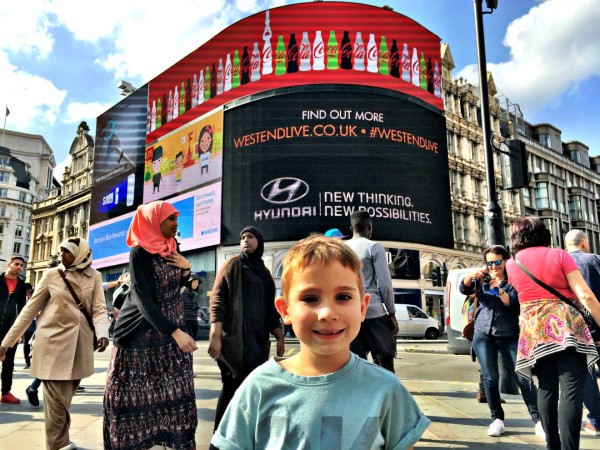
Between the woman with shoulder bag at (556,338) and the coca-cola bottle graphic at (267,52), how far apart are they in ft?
90.0

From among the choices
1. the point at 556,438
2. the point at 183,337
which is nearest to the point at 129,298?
the point at 183,337

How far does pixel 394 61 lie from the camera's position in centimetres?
2897

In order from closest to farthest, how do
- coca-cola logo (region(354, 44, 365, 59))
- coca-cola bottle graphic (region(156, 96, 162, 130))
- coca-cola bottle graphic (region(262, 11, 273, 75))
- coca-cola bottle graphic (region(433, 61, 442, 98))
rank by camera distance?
1. coca-cola logo (region(354, 44, 365, 59))
2. coca-cola bottle graphic (region(262, 11, 273, 75))
3. coca-cola bottle graphic (region(433, 61, 442, 98))
4. coca-cola bottle graphic (region(156, 96, 162, 130))

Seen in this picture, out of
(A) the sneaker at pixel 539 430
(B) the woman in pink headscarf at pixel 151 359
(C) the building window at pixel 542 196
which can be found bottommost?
(A) the sneaker at pixel 539 430

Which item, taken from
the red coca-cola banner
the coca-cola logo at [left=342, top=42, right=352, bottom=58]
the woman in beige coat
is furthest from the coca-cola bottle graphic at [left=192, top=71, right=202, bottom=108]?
the woman in beige coat

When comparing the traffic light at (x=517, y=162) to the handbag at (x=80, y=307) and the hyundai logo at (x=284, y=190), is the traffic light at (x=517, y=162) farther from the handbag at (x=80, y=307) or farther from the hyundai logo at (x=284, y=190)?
the hyundai logo at (x=284, y=190)

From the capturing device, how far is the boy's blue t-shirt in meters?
1.25

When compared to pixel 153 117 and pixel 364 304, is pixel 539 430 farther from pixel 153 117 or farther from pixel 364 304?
pixel 153 117

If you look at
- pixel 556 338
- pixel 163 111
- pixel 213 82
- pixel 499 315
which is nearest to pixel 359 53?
pixel 213 82

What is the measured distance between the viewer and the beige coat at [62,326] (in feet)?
11.6

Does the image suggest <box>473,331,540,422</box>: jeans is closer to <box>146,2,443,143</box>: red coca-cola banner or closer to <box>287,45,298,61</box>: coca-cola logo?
<box>146,2,443,143</box>: red coca-cola banner

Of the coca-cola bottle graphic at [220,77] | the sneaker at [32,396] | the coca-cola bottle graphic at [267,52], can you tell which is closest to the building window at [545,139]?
the coca-cola bottle graphic at [267,52]

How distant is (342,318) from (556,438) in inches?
99.1

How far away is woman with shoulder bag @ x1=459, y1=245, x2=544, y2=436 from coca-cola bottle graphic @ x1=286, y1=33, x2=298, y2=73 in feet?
84.5
